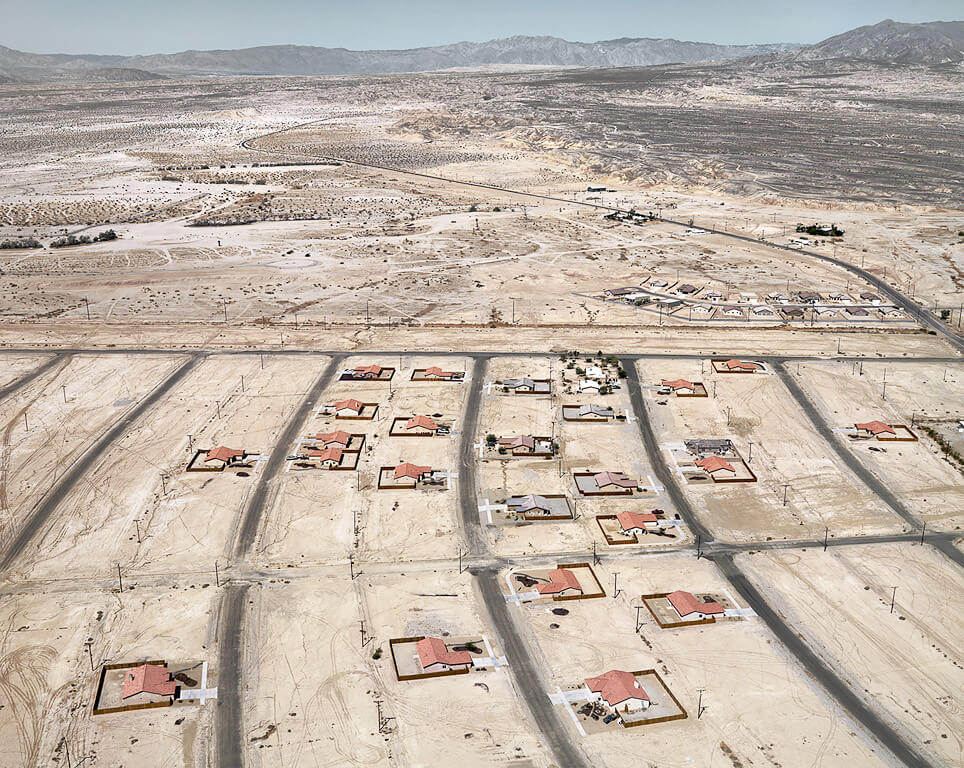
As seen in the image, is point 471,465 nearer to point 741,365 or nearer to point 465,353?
point 465,353

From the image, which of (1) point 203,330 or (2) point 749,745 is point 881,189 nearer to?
(1) point 203,330

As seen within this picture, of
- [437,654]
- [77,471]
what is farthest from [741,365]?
[77,471]

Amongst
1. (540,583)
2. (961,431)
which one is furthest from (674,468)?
(961,431)

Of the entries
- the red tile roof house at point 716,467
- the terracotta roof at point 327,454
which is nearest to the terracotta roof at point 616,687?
the red tile roof house at point 716,467

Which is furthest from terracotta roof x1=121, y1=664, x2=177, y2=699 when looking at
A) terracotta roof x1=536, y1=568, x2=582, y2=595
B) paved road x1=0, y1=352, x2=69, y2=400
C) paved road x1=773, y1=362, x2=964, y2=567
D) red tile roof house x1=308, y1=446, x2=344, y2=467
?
paved road x1=773, y1=362, x2=964, y2=567

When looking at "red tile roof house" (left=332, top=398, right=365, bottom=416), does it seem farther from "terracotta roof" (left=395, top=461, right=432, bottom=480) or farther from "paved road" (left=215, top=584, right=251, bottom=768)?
"paved road" (left=215, top=584, right=251, bottom=768)
